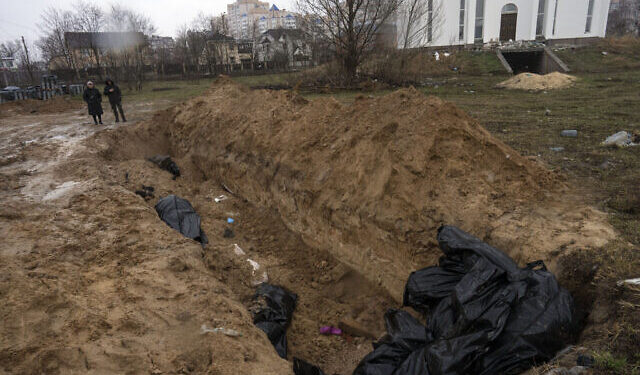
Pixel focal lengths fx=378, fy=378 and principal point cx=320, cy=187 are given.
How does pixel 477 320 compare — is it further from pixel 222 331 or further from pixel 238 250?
pixel 238 250

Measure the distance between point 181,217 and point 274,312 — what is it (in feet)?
8.99

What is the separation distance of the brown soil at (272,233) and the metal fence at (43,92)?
51.8ft

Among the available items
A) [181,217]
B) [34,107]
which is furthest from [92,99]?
[181,217]

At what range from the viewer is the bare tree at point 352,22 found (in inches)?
699

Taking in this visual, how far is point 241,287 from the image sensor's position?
5094 mm

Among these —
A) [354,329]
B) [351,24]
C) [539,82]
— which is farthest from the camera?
[351,24]

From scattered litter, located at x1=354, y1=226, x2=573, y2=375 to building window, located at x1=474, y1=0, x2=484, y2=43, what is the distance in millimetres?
33758

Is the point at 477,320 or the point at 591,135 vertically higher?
the point at 591,135

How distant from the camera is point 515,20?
31516mm

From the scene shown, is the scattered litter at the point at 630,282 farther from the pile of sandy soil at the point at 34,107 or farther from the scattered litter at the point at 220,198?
the pile of sandy soil at the point at 34,107

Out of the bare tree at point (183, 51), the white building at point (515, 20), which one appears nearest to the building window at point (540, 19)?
the white building at point (515, 20)

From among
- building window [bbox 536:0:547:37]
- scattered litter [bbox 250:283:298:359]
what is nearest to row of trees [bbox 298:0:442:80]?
scattered litter [bbox 250:283:298:359]

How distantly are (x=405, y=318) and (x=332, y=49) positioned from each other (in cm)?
1828

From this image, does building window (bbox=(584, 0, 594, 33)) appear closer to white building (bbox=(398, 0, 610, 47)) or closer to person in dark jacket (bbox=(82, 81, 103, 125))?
white building (bbox=(398, 0, 610, 47))
